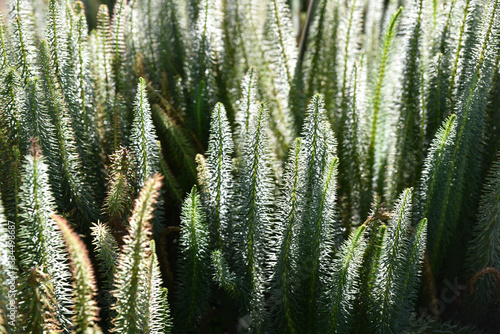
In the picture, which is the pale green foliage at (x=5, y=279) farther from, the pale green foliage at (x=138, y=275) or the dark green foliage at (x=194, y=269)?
the dark green foliage at (x=194, y=269)

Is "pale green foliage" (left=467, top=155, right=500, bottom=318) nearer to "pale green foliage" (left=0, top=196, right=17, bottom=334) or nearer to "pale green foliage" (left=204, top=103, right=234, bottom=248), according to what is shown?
"pale green foliage" (left=204, top=103, right=234, bottom=248)

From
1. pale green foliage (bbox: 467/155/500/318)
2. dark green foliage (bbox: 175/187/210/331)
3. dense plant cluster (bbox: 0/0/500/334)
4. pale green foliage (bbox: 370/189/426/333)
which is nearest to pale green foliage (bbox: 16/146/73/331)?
dense plant cluster (bbox: 0/0/500/334)

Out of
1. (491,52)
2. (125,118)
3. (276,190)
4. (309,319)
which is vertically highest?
(491,52)

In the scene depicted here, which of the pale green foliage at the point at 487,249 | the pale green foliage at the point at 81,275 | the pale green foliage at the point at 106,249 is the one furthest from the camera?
the pale green foliage at the point at 487,249

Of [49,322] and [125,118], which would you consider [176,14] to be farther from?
[49,322]

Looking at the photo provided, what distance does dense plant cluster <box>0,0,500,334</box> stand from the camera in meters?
0.63

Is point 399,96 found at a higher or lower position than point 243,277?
higher

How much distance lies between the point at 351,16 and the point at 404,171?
1.07ft

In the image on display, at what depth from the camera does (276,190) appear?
2.83ft

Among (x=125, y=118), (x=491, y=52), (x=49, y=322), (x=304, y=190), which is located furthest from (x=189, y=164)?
(x=491, y=52)

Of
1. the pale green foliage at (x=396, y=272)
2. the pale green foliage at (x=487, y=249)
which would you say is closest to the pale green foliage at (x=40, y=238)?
the pale green foliage at (x=396, y=272)

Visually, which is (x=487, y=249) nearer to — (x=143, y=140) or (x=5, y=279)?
(x=143, y=140)

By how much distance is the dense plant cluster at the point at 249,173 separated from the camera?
0.63m

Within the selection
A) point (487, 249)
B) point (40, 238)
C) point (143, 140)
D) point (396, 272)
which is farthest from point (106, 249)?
point (487, 249)
